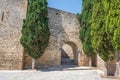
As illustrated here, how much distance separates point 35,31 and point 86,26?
424cm

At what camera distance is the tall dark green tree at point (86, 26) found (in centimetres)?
1281

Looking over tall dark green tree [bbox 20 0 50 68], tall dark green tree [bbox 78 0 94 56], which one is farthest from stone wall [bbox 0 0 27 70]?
tall dark green tree [bbox 78 0 94 56]

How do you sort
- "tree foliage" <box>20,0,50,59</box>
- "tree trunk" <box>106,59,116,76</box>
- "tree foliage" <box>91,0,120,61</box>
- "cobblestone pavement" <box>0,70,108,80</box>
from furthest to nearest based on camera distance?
"tree foliage" <box>20,0,50,59</box>, "tree trunk" <box>106,59,116,76</box>, "cobblestone pavement" <box>0,70,108,80</box>, "tree foliage" <box>91,0,120,61</box>

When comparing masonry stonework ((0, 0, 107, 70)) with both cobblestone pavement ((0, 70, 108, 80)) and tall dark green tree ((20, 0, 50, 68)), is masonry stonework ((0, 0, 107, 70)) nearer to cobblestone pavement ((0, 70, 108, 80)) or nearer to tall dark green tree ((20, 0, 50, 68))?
tall dark green tree ((20, 0, 50, 68))

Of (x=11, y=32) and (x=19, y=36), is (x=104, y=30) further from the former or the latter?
(x=11, y=32)

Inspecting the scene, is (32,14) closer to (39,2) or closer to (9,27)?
(39,2)

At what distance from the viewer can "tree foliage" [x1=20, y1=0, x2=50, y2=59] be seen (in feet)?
35.5

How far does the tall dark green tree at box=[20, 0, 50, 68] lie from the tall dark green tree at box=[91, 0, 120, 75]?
3.56 meters

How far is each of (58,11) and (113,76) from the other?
7.09 m

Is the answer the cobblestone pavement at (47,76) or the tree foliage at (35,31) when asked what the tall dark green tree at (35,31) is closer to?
the tree foliage at (35,31)

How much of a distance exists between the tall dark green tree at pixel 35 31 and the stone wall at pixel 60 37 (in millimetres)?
1398

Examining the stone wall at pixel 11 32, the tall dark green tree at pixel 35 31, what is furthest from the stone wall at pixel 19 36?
the tall dark green tree at pixel 35 31

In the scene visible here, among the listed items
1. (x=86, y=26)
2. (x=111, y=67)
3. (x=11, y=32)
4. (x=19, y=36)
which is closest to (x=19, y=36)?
(x=19, y=36)

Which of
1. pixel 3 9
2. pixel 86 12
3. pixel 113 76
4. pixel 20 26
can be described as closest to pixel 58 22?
pixel 86 12
